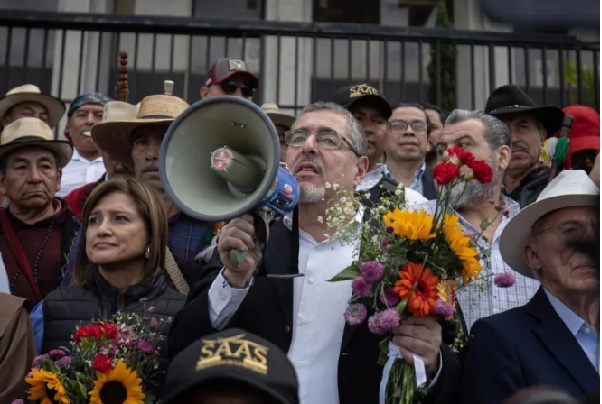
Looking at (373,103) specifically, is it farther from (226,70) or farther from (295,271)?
(295,271)

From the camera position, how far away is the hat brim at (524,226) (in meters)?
3.38

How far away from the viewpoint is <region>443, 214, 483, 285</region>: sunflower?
123 inches

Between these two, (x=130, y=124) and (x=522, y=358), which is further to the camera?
(x=130, y=124)

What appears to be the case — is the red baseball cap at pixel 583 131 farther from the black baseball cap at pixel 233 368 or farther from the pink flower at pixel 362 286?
the black baseball cap at pixel 233 368

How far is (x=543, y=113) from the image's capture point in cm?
584

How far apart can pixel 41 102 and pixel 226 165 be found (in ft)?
12.8

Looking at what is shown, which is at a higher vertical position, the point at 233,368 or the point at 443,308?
the point at 443,308

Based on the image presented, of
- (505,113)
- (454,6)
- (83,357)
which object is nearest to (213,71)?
(505,113)

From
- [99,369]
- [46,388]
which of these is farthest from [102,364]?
[46,388]

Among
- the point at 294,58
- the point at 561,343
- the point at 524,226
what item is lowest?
the point at 561,343

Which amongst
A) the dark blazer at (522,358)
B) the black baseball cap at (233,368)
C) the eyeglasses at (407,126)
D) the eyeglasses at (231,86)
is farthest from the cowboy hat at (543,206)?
the eyeglasses at (231,86)

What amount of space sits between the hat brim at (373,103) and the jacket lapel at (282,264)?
2.09 m

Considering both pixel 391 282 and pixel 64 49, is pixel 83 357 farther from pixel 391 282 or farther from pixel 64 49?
pixel 64 49

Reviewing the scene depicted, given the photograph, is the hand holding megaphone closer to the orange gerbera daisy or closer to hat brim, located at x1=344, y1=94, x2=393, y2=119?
the orange gerbera daisy
